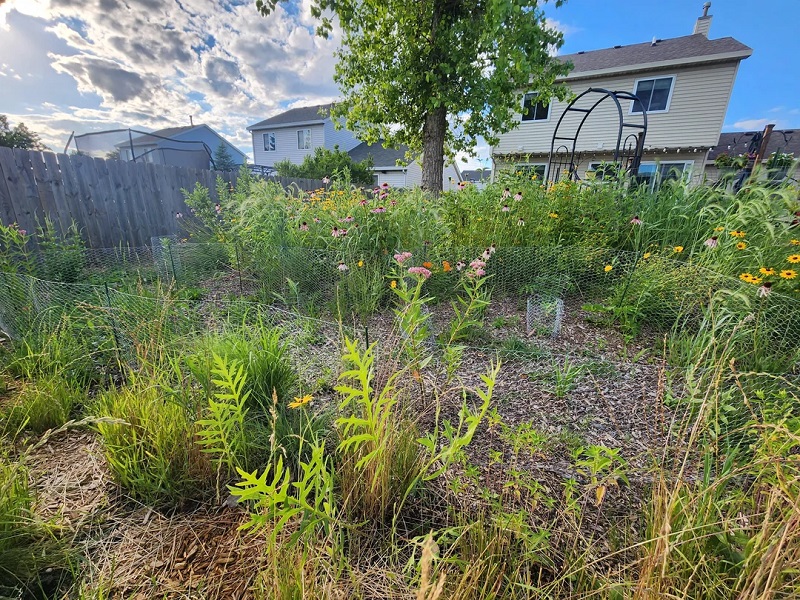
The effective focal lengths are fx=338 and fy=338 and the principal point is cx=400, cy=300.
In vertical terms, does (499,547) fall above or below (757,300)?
below

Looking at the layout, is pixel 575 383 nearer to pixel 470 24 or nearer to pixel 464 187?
pixel 464 187

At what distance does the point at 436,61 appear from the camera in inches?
212

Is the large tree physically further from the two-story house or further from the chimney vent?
the two-story house

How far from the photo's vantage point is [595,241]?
2.95m

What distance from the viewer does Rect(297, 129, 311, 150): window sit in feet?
59.9

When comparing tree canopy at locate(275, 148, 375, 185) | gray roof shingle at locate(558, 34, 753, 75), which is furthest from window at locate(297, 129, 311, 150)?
gray roof shingle at locate(558, 34, 753, 75)

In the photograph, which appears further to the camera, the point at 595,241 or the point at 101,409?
the point at 595,241

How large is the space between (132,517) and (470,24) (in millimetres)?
6485

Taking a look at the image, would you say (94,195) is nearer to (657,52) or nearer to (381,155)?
(657,52)

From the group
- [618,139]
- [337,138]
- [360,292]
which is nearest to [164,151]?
[337,138]

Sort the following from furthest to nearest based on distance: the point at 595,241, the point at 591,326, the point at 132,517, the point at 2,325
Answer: the point at 595,241
the point at 591,326
the point at 2,325
the point at 132,517

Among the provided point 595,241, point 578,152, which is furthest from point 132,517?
point 578,152

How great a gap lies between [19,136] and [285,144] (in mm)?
12348

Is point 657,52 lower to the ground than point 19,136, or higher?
higher
